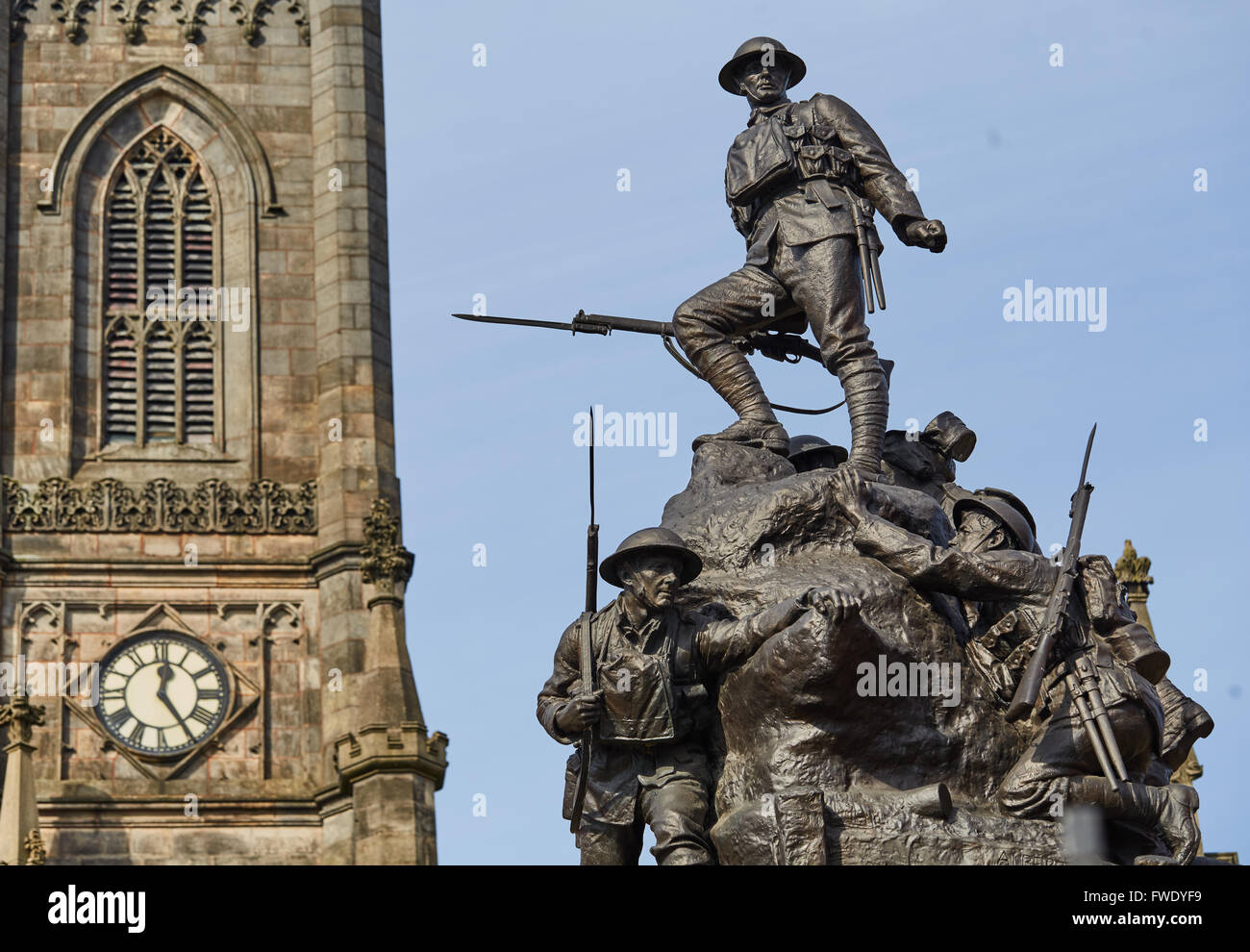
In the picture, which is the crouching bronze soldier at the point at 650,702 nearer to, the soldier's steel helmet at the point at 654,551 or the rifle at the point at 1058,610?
the soldier's steel helmet at the point at 654,551

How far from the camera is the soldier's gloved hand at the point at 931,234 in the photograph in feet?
53.3

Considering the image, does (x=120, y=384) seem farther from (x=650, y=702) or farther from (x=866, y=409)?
(x=650, y=702)

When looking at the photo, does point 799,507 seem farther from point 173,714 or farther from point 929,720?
point 173,714

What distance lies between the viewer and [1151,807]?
13.9 m

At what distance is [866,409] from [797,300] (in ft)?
2.61

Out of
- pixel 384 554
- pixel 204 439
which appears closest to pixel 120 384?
pixel 204 439

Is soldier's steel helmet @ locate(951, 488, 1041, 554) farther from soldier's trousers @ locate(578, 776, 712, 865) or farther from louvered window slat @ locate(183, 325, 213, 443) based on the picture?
louvered window slat @ locate(183, 325, 213, 443)

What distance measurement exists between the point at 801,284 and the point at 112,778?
38194 mm

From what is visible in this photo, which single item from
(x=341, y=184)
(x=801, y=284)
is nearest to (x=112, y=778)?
A: (x=341, y=184)

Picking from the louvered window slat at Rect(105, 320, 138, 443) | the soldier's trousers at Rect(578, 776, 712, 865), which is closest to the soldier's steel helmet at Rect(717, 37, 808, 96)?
the soldier's trousers at Rect(578, 776, 712, 865)

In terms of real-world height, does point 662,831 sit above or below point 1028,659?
below
